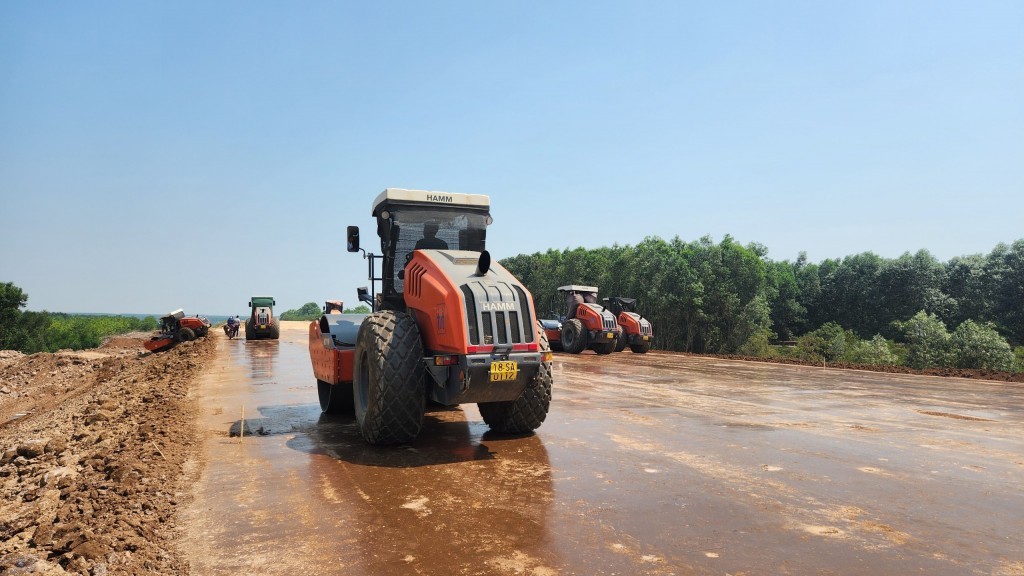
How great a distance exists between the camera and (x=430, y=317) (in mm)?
6715

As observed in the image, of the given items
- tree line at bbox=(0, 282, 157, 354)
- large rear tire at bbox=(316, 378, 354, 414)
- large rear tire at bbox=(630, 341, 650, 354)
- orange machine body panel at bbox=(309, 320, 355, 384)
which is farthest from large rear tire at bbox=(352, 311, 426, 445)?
tree line at bbox=(0, 282, 157, 354)

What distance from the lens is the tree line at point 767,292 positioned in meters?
46.6

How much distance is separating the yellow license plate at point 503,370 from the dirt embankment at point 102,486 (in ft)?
9.70

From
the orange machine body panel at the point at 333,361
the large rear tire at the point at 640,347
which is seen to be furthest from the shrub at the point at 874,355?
the orange machine body panel at the point at 333,361

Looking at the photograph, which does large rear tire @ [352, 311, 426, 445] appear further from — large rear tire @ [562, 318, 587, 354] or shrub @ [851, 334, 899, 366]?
shrub @ [851, 334, 899, 366]

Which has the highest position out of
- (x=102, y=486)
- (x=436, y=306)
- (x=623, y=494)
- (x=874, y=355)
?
(x=436, y=306)

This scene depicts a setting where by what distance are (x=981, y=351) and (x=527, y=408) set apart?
2589 centimetres

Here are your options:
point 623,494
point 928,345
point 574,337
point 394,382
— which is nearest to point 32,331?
point 574,337

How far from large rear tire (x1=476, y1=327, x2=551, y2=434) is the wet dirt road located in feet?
0.80

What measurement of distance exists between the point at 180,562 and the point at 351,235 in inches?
207

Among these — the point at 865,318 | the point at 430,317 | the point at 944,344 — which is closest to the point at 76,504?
the point at 430,317

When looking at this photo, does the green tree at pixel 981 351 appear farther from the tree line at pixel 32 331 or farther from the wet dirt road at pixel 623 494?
the tree line at pixel 32 331

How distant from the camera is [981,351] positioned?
24.6 meters

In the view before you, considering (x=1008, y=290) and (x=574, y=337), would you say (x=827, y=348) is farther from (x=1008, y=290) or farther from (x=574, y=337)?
(x=574, y=337)
